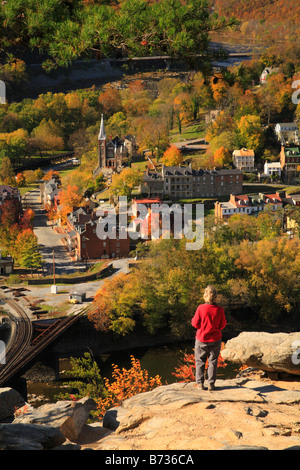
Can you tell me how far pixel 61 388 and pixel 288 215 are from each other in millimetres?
30438

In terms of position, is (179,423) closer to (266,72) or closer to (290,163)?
(290,163)

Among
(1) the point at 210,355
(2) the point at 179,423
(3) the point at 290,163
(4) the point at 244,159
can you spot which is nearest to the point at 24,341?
(1) the point at 210,355

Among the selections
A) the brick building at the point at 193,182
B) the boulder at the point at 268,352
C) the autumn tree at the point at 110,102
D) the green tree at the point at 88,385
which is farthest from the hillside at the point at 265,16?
the boulder at the point at 268,352

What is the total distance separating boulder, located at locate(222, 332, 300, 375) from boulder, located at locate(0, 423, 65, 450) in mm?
6047

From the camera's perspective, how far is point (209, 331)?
13625 millimetres

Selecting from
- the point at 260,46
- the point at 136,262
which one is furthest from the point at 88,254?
the point at 260,46

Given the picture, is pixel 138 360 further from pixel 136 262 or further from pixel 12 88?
pixel 12 88

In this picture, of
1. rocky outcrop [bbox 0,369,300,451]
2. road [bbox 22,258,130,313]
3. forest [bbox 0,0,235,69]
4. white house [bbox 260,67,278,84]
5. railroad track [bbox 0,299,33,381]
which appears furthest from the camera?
white house [bbox 260,67,278,84]

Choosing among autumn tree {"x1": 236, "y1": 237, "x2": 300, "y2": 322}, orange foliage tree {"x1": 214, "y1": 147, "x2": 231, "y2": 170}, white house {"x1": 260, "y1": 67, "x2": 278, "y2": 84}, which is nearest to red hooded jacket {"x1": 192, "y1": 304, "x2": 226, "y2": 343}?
autumn tree {"x1": 236, "y1": 237, "x2": 300, "y2": 322}

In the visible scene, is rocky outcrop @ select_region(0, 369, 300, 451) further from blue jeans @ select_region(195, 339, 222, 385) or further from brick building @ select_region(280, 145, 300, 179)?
brick building @ select_region(280, 145, 300, 179)

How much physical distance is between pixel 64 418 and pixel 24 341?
961 inches

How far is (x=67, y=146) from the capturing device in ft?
328

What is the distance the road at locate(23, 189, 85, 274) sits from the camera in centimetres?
5359

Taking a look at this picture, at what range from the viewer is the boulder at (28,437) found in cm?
1126
